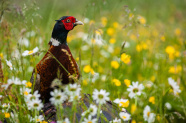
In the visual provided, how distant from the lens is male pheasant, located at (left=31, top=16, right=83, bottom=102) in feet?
5.90

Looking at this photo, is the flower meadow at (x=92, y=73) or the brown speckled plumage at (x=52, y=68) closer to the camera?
the flower meadow at (x=92, y=73)

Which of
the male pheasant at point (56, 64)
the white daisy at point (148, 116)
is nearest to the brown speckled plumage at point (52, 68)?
the male pheasant at point (56, 64)

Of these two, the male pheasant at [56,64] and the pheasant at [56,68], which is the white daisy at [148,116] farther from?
the male pheasant at [56,64]

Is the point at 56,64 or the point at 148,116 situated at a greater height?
the point at 56,64

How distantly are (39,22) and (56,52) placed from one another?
31.3 inches

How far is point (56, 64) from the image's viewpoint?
1.80m

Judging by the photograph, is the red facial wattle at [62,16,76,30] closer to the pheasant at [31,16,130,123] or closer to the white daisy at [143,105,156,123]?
the pheasant at [31,16,130,123]

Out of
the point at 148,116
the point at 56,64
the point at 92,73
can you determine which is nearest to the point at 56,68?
the point at 56,64

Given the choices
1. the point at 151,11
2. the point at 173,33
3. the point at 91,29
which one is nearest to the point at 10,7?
the point at 91,29

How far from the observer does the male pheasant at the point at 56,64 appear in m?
1.80

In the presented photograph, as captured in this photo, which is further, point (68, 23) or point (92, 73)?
point (92, 73)

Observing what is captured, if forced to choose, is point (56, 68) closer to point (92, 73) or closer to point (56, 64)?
point (56, 64)

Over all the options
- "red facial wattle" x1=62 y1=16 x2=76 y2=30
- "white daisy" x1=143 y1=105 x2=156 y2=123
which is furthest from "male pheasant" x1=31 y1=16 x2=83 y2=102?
"white daisy" x1=143 y1=105 x2=156 y2=123

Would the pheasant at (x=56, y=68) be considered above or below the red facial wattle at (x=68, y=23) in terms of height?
below
